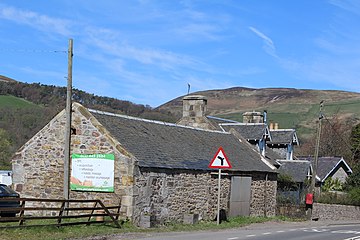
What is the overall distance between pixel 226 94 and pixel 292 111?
4914 centimetres

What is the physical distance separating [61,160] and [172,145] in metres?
5.61

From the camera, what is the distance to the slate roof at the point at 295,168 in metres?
42.9

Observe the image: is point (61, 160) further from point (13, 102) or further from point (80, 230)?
point (13, 102)

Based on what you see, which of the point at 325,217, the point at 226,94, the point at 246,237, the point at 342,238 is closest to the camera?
the point at 246,237

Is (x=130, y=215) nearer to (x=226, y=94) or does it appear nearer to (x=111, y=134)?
(x=111, y=134)

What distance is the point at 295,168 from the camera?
145 ft

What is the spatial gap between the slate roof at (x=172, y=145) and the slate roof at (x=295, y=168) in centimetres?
985

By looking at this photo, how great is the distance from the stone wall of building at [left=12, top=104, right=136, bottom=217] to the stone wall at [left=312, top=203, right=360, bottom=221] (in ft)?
60.0

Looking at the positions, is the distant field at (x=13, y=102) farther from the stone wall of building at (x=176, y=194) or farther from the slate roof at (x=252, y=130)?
the stone wall of building at (x=176, y=194)

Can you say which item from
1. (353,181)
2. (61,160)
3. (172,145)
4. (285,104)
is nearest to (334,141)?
(353,181)

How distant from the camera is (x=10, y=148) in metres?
62.7

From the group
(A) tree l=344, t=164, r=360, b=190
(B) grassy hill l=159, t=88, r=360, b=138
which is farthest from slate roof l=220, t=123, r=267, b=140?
(B) grassy hill l=159, t=88, r=360, b=138

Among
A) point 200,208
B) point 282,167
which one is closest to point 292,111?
point 282,167

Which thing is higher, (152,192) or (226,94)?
(226,94)
